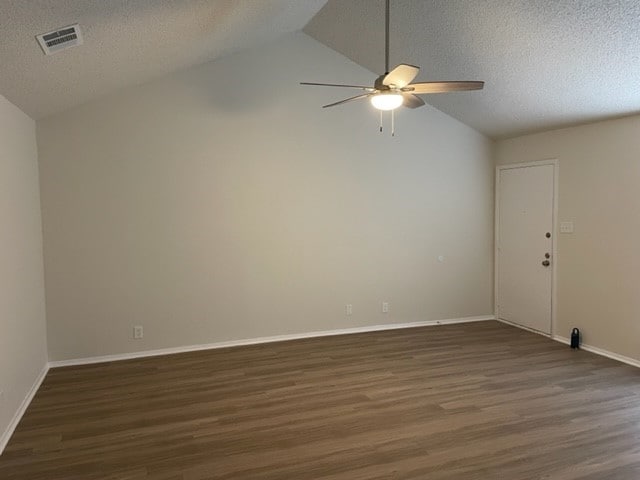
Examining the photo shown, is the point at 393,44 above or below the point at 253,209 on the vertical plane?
above

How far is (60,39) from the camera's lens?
2.57m

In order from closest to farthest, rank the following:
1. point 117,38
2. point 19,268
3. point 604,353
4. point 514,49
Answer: point 117,38, point 19,268, point 514,49, point 604,353

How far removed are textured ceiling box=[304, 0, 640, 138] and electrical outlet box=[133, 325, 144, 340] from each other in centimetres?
339

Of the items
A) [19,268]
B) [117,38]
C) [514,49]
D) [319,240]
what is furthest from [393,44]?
[19,268]

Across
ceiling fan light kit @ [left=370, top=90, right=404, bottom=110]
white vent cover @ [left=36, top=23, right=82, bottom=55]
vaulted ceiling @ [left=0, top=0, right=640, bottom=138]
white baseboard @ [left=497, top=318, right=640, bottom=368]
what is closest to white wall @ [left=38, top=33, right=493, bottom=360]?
vaulted ceiling @ [left=0, top=0, right=640, bottom=138]

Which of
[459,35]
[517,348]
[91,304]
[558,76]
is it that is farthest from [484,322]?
[91,304]

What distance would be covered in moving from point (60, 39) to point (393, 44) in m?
3.06

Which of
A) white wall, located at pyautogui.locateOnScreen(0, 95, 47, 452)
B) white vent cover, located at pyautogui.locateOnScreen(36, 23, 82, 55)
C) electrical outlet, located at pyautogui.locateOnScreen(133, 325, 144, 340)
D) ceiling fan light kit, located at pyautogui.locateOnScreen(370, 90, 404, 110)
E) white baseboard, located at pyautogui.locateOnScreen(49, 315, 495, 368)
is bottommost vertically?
white baseboard, located at pyautogui.locateOnScreen(49, 315, 495, 368)

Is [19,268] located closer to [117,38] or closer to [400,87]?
[117,38]

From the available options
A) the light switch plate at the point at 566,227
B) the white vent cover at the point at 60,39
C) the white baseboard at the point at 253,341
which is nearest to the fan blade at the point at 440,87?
the white vent cover at the point at 60,39

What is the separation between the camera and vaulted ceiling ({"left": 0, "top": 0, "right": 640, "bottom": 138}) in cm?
271

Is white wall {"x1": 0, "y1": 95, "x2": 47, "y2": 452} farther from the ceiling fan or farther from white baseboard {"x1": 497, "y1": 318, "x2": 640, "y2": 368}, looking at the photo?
white baseboard {"x1": 497, "y1": 318, "x2": 640, "y2": 368}

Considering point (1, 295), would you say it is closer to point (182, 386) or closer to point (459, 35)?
point (182, 386)

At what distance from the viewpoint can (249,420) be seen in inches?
126
